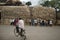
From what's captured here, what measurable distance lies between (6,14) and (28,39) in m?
0.37

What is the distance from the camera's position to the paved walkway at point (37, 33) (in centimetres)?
314

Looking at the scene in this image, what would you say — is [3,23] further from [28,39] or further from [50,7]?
[50,7]

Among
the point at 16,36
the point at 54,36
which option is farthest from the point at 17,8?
the point at 54,36

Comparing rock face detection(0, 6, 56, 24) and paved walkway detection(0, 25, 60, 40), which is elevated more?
rock face detection(0, 6, 56, 24)

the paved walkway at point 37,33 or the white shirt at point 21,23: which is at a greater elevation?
the white shirt at point 21,23

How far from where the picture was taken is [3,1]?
3223mm

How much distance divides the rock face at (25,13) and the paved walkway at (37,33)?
9cm

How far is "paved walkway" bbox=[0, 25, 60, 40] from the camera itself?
314 cm

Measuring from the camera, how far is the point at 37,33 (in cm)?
315

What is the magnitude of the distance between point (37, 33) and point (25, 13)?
10.3 inches

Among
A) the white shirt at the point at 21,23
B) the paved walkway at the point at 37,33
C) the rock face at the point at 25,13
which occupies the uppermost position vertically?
the rock face at the point at 25,13

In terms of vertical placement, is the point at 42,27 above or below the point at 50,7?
below

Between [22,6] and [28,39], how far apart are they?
0.37m

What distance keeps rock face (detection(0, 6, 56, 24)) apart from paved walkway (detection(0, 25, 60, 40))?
3.7 inches
